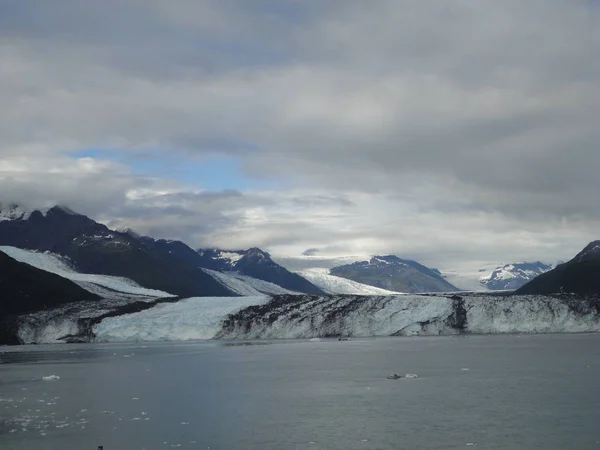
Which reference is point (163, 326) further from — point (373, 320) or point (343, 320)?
point (373, 320)

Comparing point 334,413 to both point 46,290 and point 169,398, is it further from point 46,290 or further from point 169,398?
point 46,290

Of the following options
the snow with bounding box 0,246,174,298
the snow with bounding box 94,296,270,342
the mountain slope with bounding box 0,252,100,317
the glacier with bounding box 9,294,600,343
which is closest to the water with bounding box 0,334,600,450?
the glacier with bounding box 9,294,600,343

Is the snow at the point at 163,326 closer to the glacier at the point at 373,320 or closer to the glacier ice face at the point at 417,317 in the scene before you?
the glacier at the point at 373,320

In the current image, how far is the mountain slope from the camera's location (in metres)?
129

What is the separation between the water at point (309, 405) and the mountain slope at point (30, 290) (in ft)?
225

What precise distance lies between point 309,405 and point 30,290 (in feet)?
361

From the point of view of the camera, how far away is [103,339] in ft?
379

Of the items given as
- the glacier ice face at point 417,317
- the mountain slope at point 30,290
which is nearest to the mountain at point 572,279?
the glacier ice face at point 417,317

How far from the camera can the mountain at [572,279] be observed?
16088cm

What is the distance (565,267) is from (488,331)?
79.9 m

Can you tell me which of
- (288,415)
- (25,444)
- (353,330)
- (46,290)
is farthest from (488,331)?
(25,444)

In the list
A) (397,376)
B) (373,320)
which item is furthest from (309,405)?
(373,320)

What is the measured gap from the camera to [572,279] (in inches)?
6732

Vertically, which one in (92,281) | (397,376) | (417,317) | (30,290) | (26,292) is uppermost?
(92,281)
